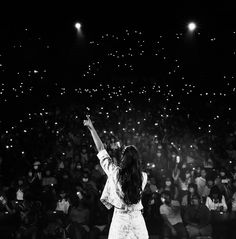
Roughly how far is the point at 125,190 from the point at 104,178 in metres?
7.83

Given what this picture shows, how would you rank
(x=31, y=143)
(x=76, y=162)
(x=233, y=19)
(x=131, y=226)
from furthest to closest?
1. (x=233, y=19)
2. (x=31, y=143)
3. (x=76, y=162)
4. (x=131, y=226)

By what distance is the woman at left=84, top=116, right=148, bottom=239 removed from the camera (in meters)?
3.86

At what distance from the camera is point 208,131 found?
16.3 m

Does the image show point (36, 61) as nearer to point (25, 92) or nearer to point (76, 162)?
point (25, 92)

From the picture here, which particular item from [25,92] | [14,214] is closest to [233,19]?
[25,92]

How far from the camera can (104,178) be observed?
458 inches

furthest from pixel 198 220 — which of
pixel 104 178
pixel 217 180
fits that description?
pixel 104 178

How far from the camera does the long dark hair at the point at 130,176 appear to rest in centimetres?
385

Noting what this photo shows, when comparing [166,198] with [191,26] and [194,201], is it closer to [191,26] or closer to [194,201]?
[194,201]

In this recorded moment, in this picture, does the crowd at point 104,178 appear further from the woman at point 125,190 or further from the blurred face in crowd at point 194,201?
the woman at point 125,190

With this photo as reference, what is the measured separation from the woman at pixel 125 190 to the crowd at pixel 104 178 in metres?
6.06

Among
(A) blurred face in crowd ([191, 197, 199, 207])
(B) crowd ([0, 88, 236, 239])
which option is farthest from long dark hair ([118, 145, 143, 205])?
(A) blurred face in crowd ([191, 197, 199, 207])

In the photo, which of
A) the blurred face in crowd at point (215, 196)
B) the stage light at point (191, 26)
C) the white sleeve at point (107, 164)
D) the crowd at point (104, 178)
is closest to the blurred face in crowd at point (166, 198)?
the crowd at point (104, 178)

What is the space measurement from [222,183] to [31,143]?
239 inches
